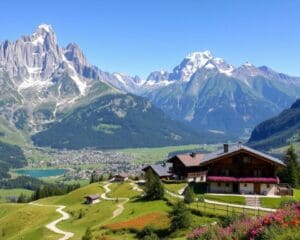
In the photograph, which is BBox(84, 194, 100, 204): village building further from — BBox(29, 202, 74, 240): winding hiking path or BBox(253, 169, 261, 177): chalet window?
BBox(253, 169, 261, 177): chalet window

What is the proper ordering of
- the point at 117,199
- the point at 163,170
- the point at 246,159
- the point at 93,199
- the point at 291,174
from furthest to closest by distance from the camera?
the point at 163,170 < the point at 93,199 < the point at 291,174 < the point at 117,199 < the point at 246,159

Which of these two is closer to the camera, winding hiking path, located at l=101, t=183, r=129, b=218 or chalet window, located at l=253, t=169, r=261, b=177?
winding hiking path, located at l=101, t=183, r=129, b=218

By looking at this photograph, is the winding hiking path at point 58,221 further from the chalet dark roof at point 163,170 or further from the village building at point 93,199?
the chalet dark roof at point 163,170

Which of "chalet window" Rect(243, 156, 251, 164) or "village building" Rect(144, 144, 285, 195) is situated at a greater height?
"chalet window" Rect(243, 156, 251, 164)

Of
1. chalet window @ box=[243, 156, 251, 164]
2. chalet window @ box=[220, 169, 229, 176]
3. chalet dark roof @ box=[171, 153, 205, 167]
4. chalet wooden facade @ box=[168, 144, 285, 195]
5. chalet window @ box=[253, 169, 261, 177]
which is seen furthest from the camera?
chalet dark roof @ box=[171, 153, 205, 167]

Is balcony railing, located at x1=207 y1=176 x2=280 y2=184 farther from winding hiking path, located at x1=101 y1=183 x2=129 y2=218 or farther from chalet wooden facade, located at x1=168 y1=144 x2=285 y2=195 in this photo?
winding hiking path, located at x1=101 y1=183 x2=129 y2=218

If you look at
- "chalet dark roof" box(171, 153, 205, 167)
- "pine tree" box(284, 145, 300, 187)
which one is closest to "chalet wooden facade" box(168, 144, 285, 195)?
"pine tree" box(284, 145, 300, 187)

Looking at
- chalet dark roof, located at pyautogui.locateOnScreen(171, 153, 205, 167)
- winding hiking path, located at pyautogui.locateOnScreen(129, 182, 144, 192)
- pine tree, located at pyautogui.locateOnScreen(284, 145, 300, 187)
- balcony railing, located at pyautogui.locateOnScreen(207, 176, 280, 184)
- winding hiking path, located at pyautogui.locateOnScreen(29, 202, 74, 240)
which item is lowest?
winding hiking path, located at pyautogui.locateOnScreen(29, 202, 74, 240)

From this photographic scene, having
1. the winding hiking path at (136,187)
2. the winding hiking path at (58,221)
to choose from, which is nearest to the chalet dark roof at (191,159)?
the winding hiking path at (136,187)

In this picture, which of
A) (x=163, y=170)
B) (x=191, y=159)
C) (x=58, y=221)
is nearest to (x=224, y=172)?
(x=191, y=159)

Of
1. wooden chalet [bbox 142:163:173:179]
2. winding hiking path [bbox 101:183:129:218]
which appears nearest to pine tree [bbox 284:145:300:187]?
wooden chalet [bbox 142:163:173:179]

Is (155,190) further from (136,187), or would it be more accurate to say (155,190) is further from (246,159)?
(136,187)

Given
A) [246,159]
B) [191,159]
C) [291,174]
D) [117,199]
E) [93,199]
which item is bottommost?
[93,199]

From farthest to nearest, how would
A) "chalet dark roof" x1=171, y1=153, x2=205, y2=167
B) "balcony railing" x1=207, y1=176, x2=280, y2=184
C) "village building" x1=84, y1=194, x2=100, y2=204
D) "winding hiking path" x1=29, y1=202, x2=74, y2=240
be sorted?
"chalet dark roof" x1=171, y1=153, x2=205, y2=167
"village building" x1=84, y1=194, x2=100, y2=204
"balcony railing" x1=207, y1=176, x2=280, y2=184
"winding hiking path" x1=29, y1=202, x2=74, y2=240
